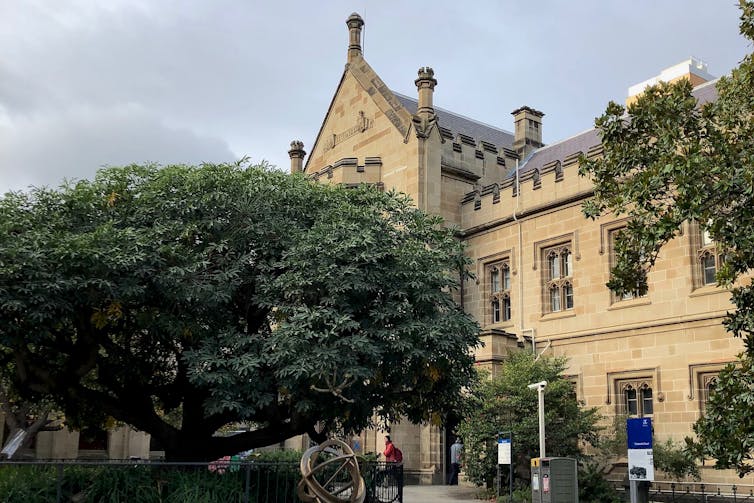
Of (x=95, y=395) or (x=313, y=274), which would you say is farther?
(x=95, y=395)

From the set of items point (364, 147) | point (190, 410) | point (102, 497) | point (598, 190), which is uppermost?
point (364, 147)

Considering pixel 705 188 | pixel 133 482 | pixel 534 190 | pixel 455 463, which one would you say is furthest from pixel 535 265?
pixel 133 482

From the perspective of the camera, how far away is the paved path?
767 inches

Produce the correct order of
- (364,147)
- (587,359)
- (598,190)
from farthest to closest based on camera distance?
(364,147), (587,359), (598,190)

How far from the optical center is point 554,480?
1559 centimetres

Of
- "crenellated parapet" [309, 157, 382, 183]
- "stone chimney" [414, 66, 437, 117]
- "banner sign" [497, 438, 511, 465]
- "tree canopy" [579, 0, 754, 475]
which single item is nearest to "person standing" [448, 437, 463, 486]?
"banner sign" [497, 438, 511, 465]

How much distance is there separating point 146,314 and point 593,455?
13.2 m

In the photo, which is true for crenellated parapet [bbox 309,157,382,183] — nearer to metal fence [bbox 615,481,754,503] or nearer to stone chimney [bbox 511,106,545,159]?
stone chimney [bbox 511,106,545,159]

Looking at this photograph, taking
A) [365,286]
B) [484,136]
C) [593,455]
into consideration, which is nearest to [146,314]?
[365,286]

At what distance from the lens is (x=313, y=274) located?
41.3 feet

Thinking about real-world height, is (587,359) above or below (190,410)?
above

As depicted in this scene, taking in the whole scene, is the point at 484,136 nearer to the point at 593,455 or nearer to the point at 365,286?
the point at 593,455

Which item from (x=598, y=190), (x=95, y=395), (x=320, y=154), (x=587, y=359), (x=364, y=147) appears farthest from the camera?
(x=320, y=154)

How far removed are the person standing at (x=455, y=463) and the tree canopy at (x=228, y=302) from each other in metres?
9.38
